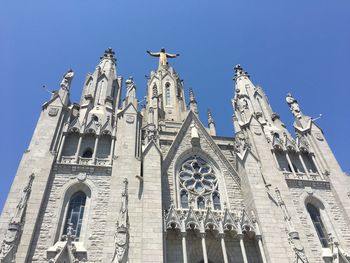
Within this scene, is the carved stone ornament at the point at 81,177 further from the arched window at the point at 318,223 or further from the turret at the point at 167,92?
the arched window at the point at 318,223

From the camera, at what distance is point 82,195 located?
17.7 m

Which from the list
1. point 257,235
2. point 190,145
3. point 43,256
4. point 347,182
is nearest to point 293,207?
point 257,235

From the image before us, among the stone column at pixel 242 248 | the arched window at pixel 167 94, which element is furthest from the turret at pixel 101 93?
the stone column at pixel 242 248

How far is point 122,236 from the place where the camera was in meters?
13.9

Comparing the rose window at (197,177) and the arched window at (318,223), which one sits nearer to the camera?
the arched window at (318,223)

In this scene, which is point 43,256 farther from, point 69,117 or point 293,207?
point 293,207

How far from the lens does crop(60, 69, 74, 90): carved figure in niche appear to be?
23641mm

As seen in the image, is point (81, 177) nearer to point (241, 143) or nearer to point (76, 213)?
point (76, 213)

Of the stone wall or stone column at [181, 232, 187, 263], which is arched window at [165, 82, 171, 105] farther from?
stone column at [181, 232, 187, 263]

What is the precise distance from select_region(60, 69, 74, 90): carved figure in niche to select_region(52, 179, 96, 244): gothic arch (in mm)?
8888

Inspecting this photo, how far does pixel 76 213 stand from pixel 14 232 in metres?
3.62

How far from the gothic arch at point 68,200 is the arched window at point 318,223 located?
43.3ft

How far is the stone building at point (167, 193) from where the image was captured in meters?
14.9

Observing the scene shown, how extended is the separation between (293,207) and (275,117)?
11085 mm
